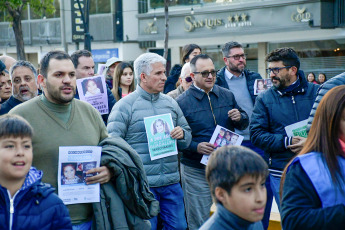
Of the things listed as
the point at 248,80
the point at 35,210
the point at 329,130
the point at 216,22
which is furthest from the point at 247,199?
the point at 216,22

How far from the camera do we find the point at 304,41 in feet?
74.3

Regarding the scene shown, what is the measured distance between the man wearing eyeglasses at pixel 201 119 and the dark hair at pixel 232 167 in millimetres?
3190

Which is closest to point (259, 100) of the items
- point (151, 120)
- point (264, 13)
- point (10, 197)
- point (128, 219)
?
point (151, 120)

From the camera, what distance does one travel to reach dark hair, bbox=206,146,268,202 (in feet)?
9.68

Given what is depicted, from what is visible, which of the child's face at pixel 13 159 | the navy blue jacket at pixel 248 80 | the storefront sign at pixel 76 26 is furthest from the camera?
the storefront sign at pixel 76 26

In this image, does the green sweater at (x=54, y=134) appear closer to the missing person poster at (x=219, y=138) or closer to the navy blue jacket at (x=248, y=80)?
the missing person poster at (x=219, y=138)

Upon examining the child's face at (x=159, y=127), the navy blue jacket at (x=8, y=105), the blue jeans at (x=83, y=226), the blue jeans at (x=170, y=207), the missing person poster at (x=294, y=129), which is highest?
the navy blue jacket at (x=8, y=105)

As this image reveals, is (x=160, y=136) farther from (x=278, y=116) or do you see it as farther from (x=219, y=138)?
(x=278, y=116)

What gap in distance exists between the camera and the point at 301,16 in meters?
21.8

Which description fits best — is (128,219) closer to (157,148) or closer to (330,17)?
(157,148)

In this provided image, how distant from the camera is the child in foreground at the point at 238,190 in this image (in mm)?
2920

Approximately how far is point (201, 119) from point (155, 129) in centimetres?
79

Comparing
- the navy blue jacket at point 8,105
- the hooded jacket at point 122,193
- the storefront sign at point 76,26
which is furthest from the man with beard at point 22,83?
the storefront sign at point 76,26

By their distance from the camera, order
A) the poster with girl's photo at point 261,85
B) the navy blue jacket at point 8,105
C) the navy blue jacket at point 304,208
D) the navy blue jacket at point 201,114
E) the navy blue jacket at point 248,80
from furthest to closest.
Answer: the navy blue jacket at point 248,80
the poster with girl's photo at point 261,85
the navy blue jacket at point 201,114
the navy blue jacket at point 8,105
the navy blue jacket at point 304,208
